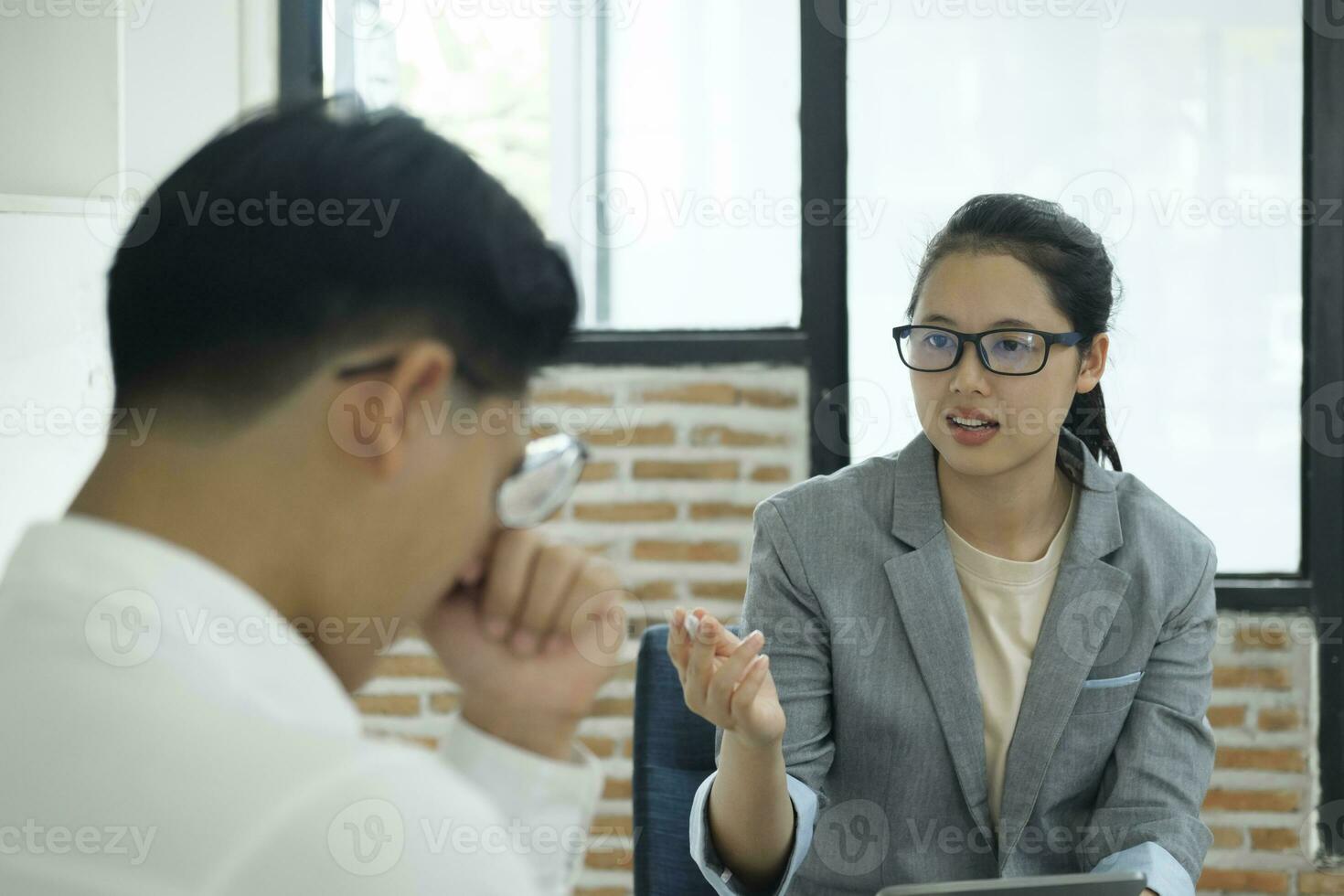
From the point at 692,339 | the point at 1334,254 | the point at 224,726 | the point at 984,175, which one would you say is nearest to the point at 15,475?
the point at 692,339

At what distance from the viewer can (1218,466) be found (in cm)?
268

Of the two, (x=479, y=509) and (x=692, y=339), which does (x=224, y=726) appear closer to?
(x=479, y=509)

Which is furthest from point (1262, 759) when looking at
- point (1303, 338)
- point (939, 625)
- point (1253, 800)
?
point (939, 625)

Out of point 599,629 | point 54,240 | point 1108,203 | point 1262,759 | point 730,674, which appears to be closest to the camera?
point 599,629

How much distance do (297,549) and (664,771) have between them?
3.60ft

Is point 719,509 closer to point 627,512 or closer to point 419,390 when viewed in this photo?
point 627,512

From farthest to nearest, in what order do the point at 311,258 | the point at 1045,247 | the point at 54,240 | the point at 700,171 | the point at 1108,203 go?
the point at 700,171 < the point at 1108,203 < the point at 54,240 < the point at 1045,247 < the point at 311,258

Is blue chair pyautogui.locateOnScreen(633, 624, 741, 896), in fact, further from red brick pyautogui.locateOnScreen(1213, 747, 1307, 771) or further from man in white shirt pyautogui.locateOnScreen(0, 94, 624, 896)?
red brick pyautogui.locateOnScreen(1213, 747, 1307, 771)

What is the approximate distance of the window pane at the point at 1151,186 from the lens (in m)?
2.63

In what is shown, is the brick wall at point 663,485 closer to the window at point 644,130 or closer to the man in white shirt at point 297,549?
the window at point 644,130

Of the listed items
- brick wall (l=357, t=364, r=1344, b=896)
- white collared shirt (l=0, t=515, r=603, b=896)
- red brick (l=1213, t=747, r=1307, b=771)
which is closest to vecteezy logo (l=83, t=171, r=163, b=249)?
brick wall (l=357, t=364, r=1344, b=896)

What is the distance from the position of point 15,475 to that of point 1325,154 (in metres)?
2.62

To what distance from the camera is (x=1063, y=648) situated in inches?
63.7

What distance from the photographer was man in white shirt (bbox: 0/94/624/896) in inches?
22.0
